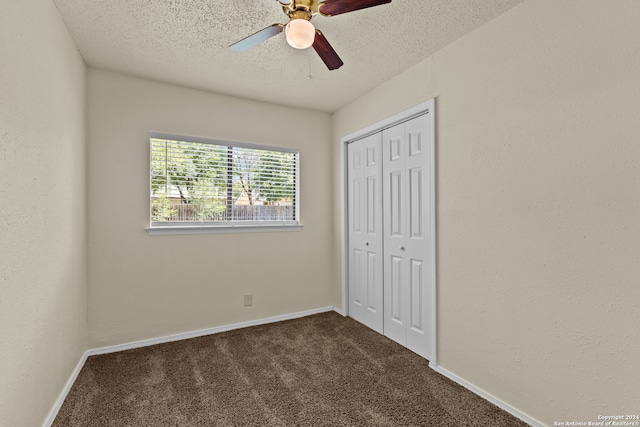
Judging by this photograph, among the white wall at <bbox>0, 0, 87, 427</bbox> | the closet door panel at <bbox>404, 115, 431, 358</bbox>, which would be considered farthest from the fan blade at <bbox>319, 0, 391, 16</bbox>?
the white wall at <bbox>0, 0, 87, 427</bbox>

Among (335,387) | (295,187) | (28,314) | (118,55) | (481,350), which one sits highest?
(118,55)

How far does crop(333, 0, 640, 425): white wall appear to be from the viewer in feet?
4.79

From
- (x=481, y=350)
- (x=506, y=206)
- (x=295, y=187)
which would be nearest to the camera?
(x=506, y=206)

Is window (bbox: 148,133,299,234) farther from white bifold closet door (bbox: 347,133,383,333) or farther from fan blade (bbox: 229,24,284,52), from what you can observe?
fan blade (bbox: 229,24,284,52)

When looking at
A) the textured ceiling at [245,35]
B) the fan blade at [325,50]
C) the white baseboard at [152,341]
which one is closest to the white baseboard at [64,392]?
the white baseboard at [152,341]

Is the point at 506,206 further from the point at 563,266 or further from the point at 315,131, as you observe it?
the point at 315,131

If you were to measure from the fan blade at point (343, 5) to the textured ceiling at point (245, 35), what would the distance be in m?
0.44

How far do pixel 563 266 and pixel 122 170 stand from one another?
3402 mm

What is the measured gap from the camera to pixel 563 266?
1664mm

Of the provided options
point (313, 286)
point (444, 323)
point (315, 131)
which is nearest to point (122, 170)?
point (315, 131)

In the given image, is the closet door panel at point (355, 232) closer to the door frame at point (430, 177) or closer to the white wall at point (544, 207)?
the door frame at point (430, 177)

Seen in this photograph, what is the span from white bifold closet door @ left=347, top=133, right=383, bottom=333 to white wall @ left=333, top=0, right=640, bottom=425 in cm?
82

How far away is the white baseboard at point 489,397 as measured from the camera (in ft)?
5.87

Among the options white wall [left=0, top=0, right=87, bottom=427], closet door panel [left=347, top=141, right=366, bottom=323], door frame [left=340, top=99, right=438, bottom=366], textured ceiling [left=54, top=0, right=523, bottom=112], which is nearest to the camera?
white wall [left=0, top=0, right=87, bottom=427]
